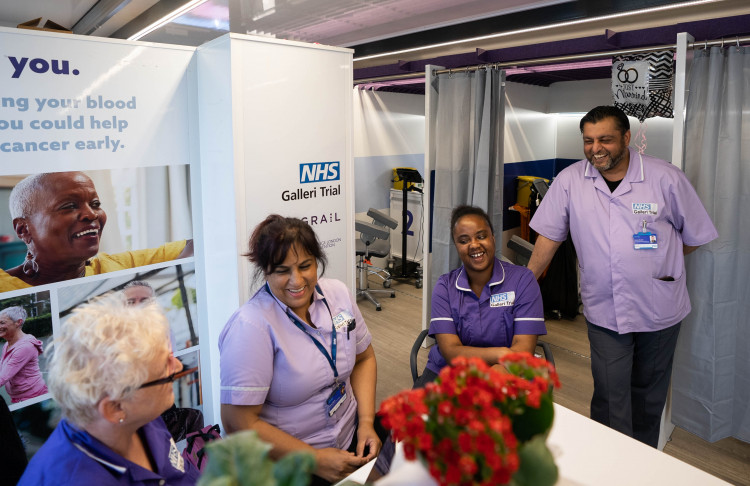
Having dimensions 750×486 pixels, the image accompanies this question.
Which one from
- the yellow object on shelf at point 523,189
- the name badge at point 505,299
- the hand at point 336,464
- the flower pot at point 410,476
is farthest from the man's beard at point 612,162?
the yellow object on shelf at point 523,189

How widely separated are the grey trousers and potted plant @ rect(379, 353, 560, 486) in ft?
6.92

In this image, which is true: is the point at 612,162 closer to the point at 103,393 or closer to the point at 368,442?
the point at 368,442

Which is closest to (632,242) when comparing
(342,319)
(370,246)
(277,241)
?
(342,319)

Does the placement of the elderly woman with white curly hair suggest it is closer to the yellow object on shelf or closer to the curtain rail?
the curtain rail

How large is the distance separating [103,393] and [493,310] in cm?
167

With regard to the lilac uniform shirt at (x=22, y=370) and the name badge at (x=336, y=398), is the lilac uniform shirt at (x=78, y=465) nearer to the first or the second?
the name badge at (x=336, y=398)

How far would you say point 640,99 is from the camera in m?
3.02

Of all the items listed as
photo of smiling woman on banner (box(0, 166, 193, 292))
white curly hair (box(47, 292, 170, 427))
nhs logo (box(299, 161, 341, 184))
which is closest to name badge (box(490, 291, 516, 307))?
nhs logo (box(299, 161, 341, 184))

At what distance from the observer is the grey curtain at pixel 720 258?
280 cm

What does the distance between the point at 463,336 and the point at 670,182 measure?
1.24 metres

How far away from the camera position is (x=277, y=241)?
190cm

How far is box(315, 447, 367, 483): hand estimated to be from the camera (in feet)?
5.92

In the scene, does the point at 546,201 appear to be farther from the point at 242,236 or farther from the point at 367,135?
the point at 367,135

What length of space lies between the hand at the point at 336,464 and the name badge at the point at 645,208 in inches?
68.1
